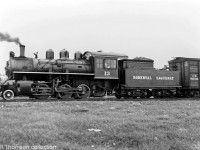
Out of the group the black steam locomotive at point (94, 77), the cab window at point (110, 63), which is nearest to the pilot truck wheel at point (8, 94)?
the black steam locomotive at point (94, 77)

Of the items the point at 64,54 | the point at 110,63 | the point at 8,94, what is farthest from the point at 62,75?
the point at 8,94

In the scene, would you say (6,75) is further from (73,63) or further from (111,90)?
(111,90)

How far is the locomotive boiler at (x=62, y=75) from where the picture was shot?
1408 centimetres

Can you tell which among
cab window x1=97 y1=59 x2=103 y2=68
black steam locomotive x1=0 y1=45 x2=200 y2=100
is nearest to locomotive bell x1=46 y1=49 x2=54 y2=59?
black steam locomotive x1=0 y1=45 x2=200 y2=100

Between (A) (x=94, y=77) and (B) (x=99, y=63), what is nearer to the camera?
(A) (x=94, y=77)

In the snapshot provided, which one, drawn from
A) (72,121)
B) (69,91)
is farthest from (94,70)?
(72,121)

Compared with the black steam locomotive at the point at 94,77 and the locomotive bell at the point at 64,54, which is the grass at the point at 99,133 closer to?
the black steam locomotive at the point at 94,77

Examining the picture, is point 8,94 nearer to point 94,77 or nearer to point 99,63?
point 94,77

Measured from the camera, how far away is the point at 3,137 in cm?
455

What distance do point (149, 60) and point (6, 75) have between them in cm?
1031

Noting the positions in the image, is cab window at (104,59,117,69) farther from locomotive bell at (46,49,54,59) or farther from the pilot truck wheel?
the pilot truck wheel

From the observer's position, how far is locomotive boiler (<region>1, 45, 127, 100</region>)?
14.1 metres

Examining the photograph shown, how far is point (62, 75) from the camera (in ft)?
51.3

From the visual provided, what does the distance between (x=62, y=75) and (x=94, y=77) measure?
207 cm
